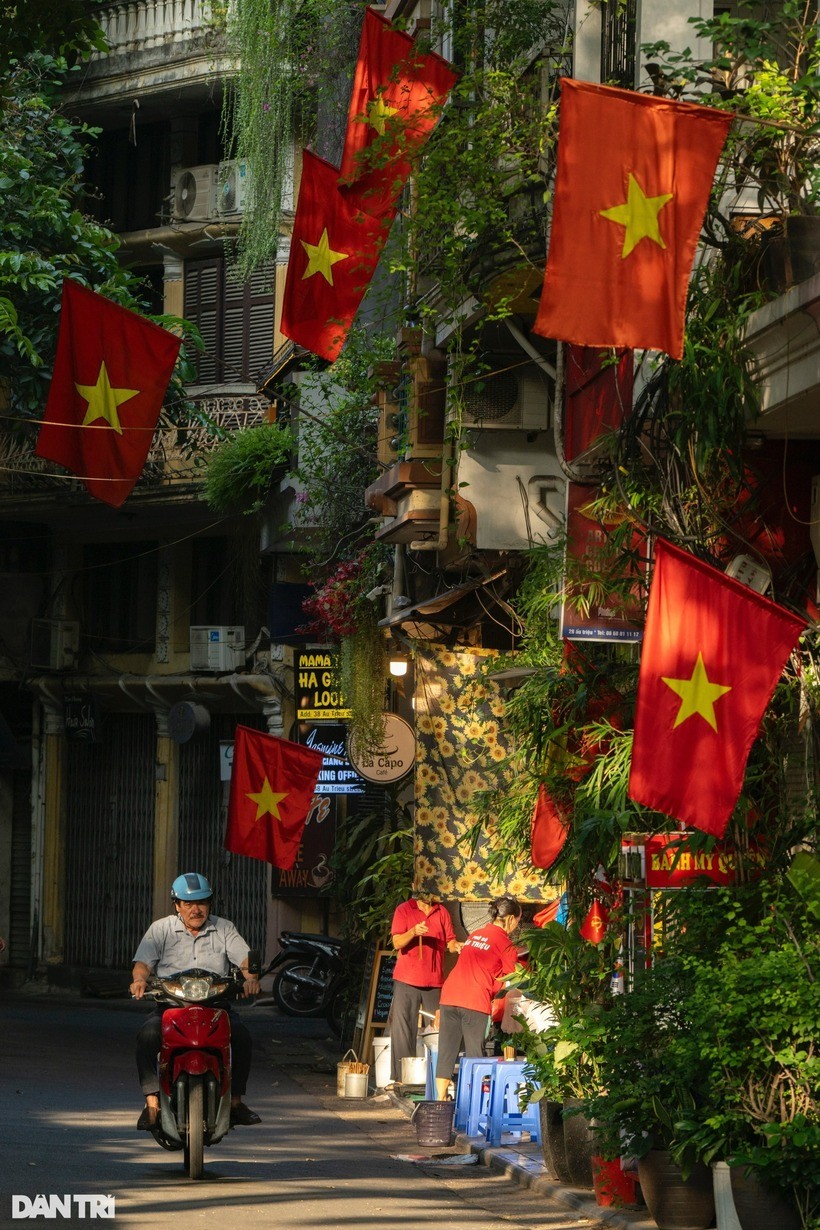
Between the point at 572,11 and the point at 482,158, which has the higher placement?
the point at 572,11

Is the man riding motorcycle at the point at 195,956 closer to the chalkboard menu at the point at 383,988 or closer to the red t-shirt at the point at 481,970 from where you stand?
the red t-shirt at the point at 481,970

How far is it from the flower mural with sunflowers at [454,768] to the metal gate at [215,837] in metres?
12.0

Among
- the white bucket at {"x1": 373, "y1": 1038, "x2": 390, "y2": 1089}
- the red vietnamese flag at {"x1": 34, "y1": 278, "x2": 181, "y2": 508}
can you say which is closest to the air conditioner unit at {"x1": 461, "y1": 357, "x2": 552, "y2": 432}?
the red vietnamese flag at {"x1": 34, "y1": 278, "x2": 181, "y2": 508}

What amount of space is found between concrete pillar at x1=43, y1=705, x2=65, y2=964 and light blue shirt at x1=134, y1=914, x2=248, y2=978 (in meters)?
21.2

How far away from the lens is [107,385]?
14.9 m

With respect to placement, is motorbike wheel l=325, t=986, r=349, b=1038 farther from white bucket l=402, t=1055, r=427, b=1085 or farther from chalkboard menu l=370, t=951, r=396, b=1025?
white bucket l=402, t=1055, r=427, b=1085

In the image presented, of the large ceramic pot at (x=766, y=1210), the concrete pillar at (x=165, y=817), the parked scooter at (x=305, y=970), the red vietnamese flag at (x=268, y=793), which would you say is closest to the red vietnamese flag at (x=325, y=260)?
the red vietnamese flag at (x=268, y=793)

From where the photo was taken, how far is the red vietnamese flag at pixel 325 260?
15.2 m

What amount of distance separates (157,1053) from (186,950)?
2.12ft

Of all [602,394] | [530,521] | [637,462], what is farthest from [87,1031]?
[637,462]

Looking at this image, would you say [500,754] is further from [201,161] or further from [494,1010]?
[201,161]

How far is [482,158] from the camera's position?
1308cm

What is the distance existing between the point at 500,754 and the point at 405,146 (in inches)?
244

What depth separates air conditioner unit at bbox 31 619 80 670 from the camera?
1276 inches
